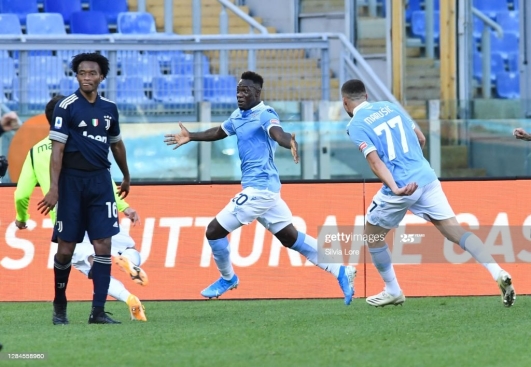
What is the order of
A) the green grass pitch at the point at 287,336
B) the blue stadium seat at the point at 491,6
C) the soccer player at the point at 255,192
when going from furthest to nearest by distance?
1. the blue stadium seat at the point at 491,6
2. the soccer player at the point at 255,192
3. the green grass pitch at the point at 287,336

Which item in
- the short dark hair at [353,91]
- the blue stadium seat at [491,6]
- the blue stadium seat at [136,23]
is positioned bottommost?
the short dark hair at [353,91]

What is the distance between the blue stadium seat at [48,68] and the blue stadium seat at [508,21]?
10265 millimetres

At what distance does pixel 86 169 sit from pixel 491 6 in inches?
604

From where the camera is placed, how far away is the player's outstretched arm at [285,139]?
9.45 m

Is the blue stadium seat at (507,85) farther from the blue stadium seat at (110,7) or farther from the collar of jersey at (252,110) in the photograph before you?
the collar of jersey at (252,110)

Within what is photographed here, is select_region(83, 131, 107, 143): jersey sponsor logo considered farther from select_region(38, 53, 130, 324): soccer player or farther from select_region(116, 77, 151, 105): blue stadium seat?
select_region(116, 77, 151, 105): blue stadium seat

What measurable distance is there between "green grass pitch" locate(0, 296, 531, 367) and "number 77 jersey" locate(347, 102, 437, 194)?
117 cm

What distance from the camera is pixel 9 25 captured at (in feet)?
58.2

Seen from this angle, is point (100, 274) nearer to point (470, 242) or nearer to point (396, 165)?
point (396, 165)

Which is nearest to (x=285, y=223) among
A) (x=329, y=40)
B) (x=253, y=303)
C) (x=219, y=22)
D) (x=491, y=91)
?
→ (x=253, y=303)

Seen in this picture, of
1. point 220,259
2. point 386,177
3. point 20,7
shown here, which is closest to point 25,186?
point 220,259

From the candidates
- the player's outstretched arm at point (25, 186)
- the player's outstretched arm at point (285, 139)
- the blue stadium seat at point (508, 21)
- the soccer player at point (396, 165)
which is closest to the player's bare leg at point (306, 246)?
the soccer player at point (396, 165)

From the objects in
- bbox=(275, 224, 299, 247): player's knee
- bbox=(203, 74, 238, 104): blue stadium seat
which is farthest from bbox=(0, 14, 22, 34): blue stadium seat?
bbox=(275, 224, 299, 247): player's knee

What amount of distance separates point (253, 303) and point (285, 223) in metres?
1.07
